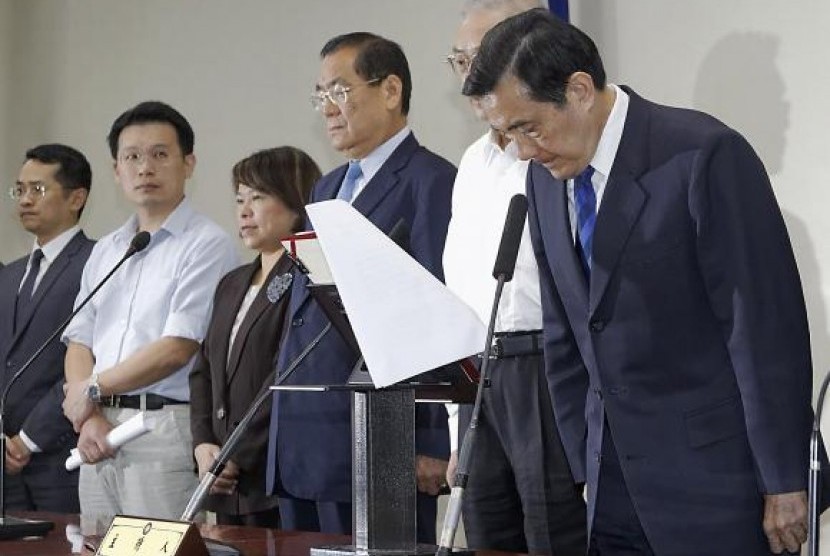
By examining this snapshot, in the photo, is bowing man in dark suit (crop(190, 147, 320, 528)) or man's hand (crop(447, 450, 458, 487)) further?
bowing man in dark suit (crop(190, 147, 320, 528))

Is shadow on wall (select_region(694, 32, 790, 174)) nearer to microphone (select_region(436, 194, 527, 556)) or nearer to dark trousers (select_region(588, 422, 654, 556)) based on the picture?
dark trousers (select_region(588, 422, 654, 556))

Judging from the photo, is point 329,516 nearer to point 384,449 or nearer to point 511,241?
point 384,449

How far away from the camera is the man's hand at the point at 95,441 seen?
4.11 m

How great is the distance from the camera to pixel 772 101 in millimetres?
3623

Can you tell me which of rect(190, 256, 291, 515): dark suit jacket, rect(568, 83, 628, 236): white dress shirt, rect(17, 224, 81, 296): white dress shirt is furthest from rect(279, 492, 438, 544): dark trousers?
rect(17, 224, 81, 296): white dress shirt

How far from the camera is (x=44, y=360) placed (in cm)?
481

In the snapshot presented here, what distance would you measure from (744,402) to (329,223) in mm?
761

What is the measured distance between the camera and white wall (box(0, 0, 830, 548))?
11.7 ft

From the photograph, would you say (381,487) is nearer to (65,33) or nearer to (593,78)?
(593,78)

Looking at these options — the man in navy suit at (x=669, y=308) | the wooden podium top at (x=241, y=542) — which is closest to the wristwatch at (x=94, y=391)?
the wooden podium top at (x=241, y=542)

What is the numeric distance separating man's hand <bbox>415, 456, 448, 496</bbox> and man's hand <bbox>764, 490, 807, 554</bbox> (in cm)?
107

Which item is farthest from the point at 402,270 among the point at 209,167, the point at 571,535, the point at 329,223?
the point at 209,167

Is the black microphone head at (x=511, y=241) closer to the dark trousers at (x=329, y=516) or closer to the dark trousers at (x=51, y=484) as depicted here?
the dark trousers at (x=329, y=516)

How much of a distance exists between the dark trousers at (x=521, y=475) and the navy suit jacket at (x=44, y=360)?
2.11m
